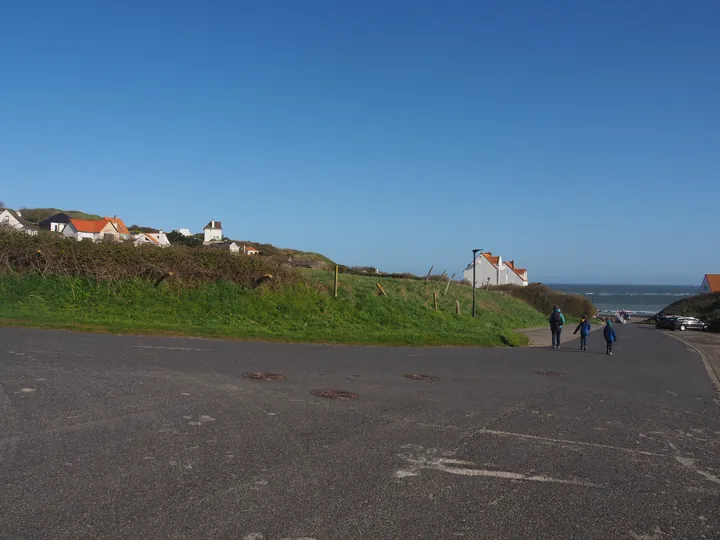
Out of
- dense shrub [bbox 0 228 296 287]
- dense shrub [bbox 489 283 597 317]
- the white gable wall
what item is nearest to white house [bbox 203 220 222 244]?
dense shrub [bbox 489 283 597 317]

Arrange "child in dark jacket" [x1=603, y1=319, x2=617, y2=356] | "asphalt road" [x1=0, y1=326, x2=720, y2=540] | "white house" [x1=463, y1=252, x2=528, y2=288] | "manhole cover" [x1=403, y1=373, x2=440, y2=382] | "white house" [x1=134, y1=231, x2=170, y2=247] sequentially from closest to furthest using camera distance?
1. "asphalt road" [x1=0, y1=326, x2=720, y2=540]
2. "manhole cover" [x1=403, y1=373, x2=440, y2=382]
3. "child in dark jacket" [x1=603, y1=319, x2=617, y2=356]
4. "white house" [x1=134, y1=231, x2=170, y2=247]
5. "white house" [x1=463, y1=252, x2=528, y2=288]

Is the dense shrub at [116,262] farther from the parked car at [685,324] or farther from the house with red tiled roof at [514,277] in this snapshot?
the house with red tiled roof at [514,277]

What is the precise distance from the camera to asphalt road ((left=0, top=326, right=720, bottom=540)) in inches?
188

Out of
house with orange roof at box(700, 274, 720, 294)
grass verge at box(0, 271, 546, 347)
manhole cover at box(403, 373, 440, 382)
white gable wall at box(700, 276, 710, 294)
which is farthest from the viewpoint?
white gable wall at box(700, 276, 710, 294)

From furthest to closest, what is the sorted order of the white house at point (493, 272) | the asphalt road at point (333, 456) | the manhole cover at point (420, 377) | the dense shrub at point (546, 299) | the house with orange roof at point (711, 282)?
1. the house with orange roof at point (711, 282)
2. the white house at point (493, 272)
3. the dense shrub at point (546, 299)
4. the manhole cover at point (420, 377)
5. the asphalt road at point (333, 456)

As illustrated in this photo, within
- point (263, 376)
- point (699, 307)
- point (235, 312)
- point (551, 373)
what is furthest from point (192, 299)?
point (699, 307)

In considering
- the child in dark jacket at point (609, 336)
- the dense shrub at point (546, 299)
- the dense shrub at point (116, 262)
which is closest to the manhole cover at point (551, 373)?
the child in dark jacket at point (609, 336)

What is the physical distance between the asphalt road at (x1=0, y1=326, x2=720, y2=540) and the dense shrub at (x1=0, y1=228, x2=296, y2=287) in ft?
40.9

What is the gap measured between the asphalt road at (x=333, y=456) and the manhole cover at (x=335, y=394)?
20 centimetres

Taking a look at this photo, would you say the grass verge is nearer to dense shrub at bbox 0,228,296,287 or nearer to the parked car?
dense shrub at bbox 0,228,296,287

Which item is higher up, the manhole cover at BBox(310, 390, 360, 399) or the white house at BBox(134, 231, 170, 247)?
the white house at BBox(134, 231, 170, 247)

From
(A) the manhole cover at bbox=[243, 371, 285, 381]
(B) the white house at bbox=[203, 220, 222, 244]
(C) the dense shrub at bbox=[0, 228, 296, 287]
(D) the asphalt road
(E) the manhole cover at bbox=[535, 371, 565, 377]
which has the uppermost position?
(B) the white house at bbox=[203, 220, 222, 244]

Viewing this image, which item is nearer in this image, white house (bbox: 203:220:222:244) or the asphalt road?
the asphalt road

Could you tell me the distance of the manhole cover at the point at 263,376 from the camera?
443 inches
